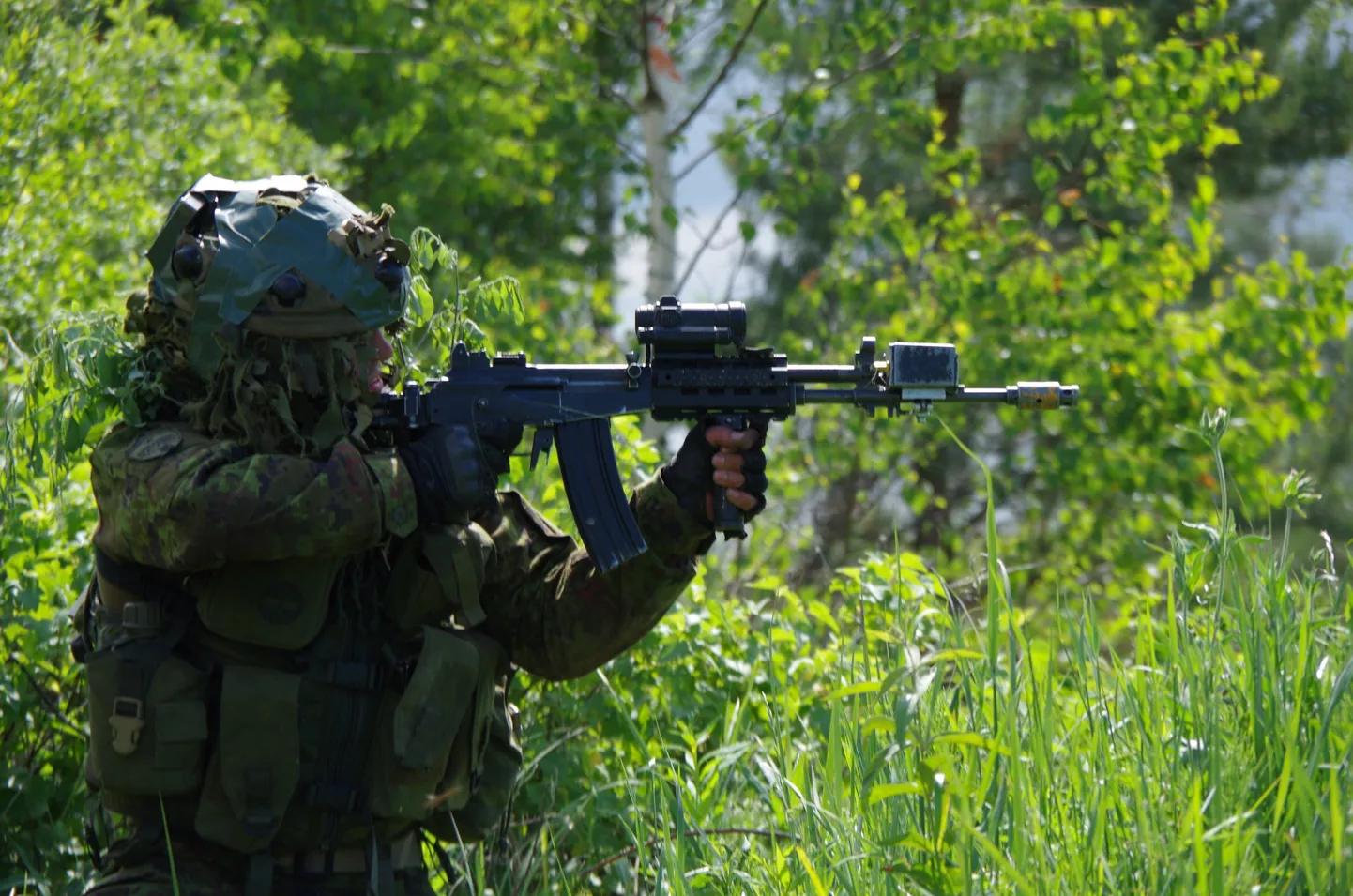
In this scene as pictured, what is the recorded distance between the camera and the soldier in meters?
2.96

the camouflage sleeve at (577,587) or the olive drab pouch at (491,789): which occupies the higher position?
the camouflage sleeve at (577,587)

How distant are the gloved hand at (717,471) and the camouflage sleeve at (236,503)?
A: 588 mm

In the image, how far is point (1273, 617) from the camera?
2.74 m

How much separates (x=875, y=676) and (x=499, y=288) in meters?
1.41

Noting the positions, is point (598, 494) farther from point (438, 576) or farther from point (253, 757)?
point (253, 757)

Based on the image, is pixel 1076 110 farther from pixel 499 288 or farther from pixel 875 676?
pixel 875 676

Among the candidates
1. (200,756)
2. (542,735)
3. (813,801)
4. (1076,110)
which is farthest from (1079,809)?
(1076,110)

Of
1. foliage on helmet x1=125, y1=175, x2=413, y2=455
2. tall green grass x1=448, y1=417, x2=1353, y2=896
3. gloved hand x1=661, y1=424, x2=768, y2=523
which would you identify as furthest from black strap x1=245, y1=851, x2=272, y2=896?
gloved hand x1=661, y1=424, x2=768, y2=523

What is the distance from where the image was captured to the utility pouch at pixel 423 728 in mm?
3049

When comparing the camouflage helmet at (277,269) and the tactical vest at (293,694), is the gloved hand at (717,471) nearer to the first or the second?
the tactical vest at (293,694)

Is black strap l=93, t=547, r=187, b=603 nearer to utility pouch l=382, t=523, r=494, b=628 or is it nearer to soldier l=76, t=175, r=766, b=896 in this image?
soldier l=76, t=175, r=766, b=896

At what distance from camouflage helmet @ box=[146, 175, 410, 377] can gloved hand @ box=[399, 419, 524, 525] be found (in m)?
0.27

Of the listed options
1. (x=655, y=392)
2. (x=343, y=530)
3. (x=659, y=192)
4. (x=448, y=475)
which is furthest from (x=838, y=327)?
(x=343, y=530)

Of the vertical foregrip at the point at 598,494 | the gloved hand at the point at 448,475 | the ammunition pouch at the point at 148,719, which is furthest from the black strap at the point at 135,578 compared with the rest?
the vertical foregrip at the point at 598,494
